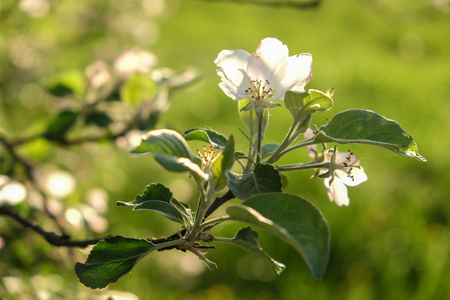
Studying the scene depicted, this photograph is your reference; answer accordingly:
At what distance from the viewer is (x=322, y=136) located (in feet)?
1.73

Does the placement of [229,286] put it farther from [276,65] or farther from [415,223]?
[276,65]

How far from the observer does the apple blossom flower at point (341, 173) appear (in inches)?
22.7

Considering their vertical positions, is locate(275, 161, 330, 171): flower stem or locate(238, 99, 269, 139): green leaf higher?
locate(238, 99, 269, 139): green leaf

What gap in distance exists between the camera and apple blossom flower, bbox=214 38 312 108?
1.81 feet

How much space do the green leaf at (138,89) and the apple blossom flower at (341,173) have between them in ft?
1.96

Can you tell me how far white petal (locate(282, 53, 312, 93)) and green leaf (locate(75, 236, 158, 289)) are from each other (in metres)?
0.24

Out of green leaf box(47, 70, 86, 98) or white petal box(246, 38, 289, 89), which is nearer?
white petal box(246, 38, 289, 89)

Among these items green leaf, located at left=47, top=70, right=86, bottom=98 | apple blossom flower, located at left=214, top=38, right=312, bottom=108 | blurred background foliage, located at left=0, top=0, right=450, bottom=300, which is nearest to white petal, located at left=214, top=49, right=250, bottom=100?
apple blossom flower, located at left=214, top=38, right=312, bottom=108

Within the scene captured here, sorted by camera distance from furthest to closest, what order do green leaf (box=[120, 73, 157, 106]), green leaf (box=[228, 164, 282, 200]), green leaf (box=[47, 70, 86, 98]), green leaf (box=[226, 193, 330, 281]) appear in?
green leaf (box=[47, 70, 86, 98]) → green leaf (box=[120, 73, 157, 106]) → green leaf (box=[228, 164, 282, 200]) → green leaf (box=[226, 193, 330, 281])

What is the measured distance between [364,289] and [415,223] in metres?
0.59

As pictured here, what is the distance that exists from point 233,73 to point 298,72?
0.08 m

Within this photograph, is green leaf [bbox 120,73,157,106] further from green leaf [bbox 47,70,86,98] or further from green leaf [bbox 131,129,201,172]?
green leaf [bbox 131,129,201,172]

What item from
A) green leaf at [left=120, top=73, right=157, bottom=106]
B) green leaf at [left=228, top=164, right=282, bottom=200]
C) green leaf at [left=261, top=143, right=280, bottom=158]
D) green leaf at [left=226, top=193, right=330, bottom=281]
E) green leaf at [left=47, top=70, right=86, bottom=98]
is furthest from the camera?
green leaf at [left=47, top=70, right=86, bottom=98]

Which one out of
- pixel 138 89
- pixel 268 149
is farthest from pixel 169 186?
pixel 268 149
